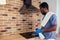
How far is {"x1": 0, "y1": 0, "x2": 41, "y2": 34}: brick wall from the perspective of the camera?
7.60 feet

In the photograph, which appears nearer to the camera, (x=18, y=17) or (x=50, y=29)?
(x=50, y=29)

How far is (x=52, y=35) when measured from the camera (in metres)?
1.70

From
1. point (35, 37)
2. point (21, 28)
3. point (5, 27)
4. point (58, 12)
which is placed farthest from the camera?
point (58, 12)

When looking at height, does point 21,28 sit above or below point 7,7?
below

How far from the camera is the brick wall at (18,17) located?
2.32 metres

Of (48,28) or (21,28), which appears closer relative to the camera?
(48,28)

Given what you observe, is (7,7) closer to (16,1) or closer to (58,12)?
(16,1)

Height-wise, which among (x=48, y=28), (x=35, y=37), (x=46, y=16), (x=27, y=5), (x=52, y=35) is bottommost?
(x=35, y=37)

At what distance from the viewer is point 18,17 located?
2.47m

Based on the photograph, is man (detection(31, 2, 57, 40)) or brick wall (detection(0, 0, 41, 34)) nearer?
man (detection(31, 2, 57, 40))

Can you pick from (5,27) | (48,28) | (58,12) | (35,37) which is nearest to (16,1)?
(5,27)

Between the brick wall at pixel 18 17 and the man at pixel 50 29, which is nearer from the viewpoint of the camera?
the man at pixel 50 29

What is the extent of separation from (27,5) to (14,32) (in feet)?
2.16

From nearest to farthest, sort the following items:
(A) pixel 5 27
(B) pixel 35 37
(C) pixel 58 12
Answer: (B) pixel 35 37
(A) pixel 5 27
(C) pixel 58 12
